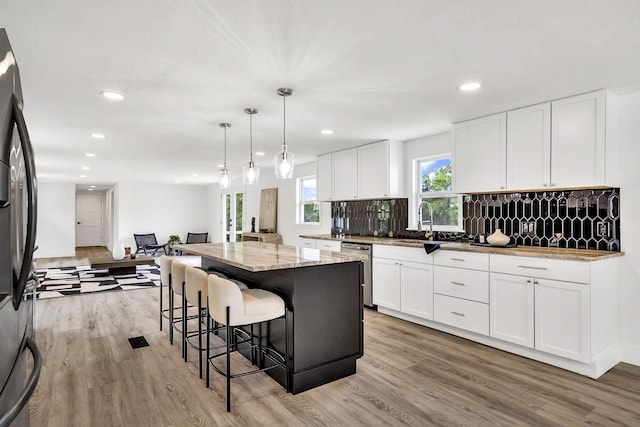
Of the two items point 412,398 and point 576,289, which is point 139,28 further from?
point 576,289

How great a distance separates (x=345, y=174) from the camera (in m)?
5.55

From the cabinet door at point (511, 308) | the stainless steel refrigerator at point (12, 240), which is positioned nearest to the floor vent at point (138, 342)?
the stainless steel refrigerator at point (12, 240)

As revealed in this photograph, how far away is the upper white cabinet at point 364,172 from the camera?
4.93 m

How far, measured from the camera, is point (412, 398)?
2.54 m

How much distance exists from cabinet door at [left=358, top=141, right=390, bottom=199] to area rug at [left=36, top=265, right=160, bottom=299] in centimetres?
406

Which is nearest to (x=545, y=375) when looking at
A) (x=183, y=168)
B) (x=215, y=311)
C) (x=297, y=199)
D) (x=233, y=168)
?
(x=215, y=311)

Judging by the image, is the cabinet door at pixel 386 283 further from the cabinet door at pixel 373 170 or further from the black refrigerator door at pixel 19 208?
the black refrigerator door at pixel 19 208

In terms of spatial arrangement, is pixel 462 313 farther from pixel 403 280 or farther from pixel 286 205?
pixel 286 205

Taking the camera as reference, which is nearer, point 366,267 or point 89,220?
point 366,267

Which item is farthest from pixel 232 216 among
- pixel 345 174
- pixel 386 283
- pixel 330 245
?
pixel 386 283

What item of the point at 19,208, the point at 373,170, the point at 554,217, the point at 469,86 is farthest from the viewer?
the point at 373,170

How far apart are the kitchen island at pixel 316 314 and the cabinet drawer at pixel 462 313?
1.27m

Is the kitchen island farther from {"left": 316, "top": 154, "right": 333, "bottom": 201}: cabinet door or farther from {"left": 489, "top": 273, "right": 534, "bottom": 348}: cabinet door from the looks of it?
{"left": 316, "top": 154, "right": 333, "bottom": 201}: cabinet door

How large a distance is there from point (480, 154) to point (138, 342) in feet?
12.7
